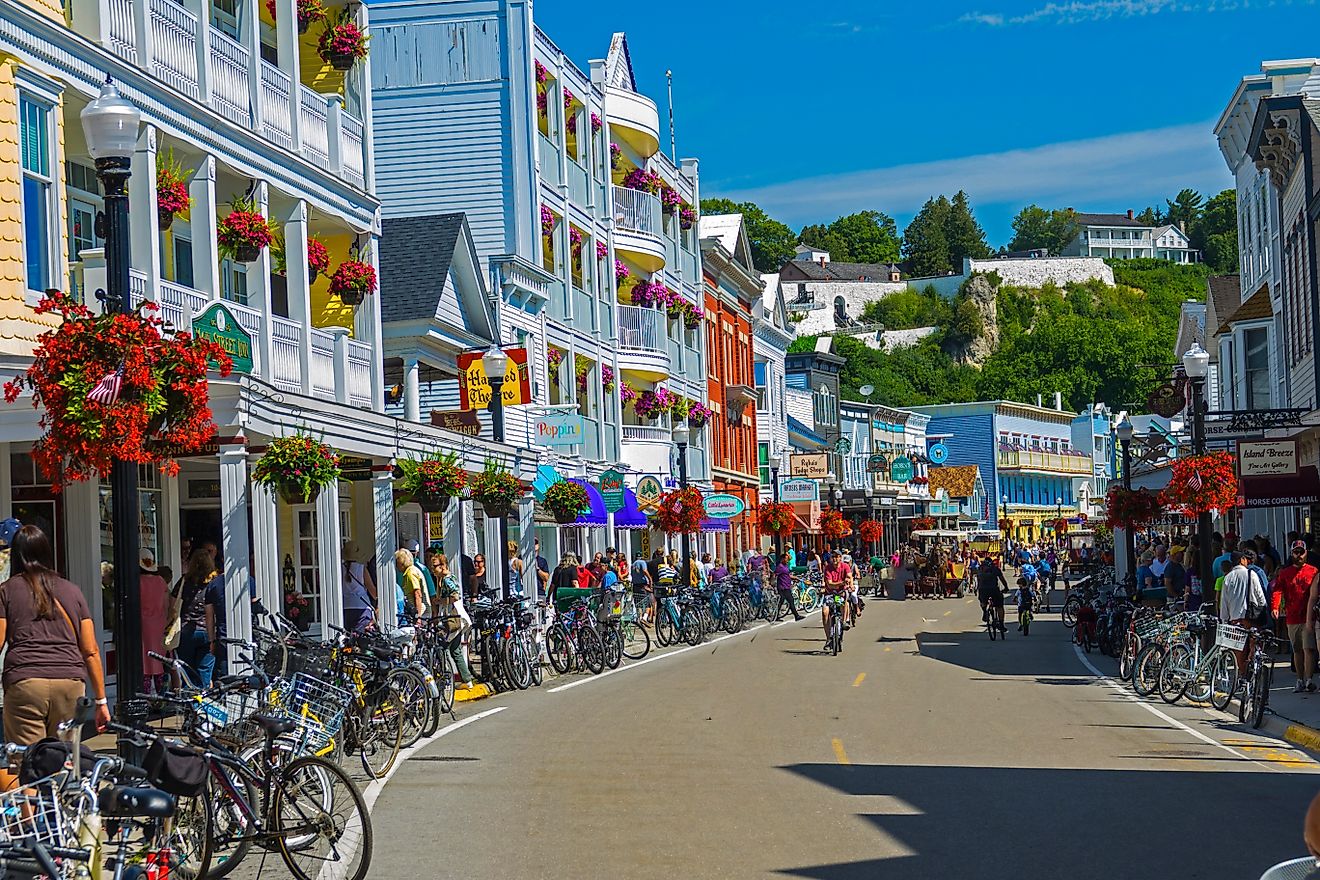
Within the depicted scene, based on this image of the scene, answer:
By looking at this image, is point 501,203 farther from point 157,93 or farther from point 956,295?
point 956,295

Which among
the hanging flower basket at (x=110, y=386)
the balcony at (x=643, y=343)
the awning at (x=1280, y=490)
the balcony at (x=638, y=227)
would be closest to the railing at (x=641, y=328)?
the balcony at (x=643, y=343)

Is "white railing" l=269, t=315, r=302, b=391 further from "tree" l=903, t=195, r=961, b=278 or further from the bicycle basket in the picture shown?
"tree" l=903, t=195, r=961, b=278

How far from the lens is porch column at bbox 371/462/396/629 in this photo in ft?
69.2

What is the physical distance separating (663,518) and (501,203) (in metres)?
8.63

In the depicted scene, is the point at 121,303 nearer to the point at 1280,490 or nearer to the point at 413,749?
the point at 413,749

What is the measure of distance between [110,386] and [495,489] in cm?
1432

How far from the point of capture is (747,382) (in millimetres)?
63438

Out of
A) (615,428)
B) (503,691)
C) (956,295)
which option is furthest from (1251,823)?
(956,295)

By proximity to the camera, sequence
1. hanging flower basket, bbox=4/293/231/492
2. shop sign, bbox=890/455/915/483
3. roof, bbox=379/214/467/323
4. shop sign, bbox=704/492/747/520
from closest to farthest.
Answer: hanging flower basket, bbox=4/293/231/492, roof, bbox=379/214/467/323, shop sign, bbox=704/492/747/520, shop sign, bbox=890/455/915/483

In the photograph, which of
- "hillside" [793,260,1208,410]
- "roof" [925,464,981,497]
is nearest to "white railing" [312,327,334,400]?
"roof" [925,464,981,497]

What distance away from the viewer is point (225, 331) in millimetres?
19453

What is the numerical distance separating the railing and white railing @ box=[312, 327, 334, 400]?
21007 millimetres

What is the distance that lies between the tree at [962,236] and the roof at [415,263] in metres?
157

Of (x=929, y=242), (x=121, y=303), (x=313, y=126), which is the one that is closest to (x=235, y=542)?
(x=121, y=303)
